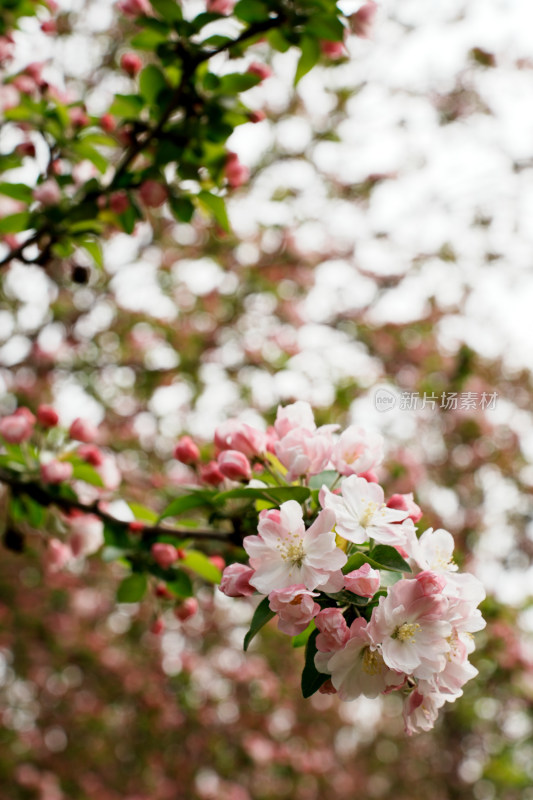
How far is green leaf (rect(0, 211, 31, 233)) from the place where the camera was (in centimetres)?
167

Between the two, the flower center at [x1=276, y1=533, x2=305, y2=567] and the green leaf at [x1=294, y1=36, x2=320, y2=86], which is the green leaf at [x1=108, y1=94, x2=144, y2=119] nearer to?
the green leaf at [x1=294, y1=36, x2=320, y2=86]

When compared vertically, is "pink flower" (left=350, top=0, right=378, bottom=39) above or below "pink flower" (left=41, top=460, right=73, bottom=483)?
above

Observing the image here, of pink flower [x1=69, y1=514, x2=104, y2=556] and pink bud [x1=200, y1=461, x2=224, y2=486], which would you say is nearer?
pink bud [x1=200, y1=461, x2=224, y2=486]

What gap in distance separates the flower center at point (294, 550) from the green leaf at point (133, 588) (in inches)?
27.9

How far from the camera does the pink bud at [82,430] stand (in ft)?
5.51

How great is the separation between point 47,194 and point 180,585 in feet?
3.18

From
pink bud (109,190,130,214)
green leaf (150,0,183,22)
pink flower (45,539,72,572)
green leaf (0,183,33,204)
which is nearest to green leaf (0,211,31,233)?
green leaf (0,183,33,204)

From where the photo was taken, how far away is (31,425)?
1674 mm

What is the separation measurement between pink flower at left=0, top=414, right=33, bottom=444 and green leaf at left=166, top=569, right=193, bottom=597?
0.49 metres

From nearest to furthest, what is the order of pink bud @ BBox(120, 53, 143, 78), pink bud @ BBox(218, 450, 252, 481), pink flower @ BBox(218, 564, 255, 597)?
pink flower @ BBox(218, 564, 255, 597)
pink bud @ BBox(218, 450, 252, 481)
pink bud @ BBox(120, 53, 143, 78)

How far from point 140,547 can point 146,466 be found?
287 cm

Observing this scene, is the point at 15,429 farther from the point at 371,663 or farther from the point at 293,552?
the point at 371,663

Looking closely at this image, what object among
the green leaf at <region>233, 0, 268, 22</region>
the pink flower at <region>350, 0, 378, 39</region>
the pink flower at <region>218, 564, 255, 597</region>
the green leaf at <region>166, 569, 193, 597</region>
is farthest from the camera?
the pink flower at <region>350, 0, 378, 39</region>

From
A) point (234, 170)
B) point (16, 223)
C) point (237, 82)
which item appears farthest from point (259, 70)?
point (16, 223)
